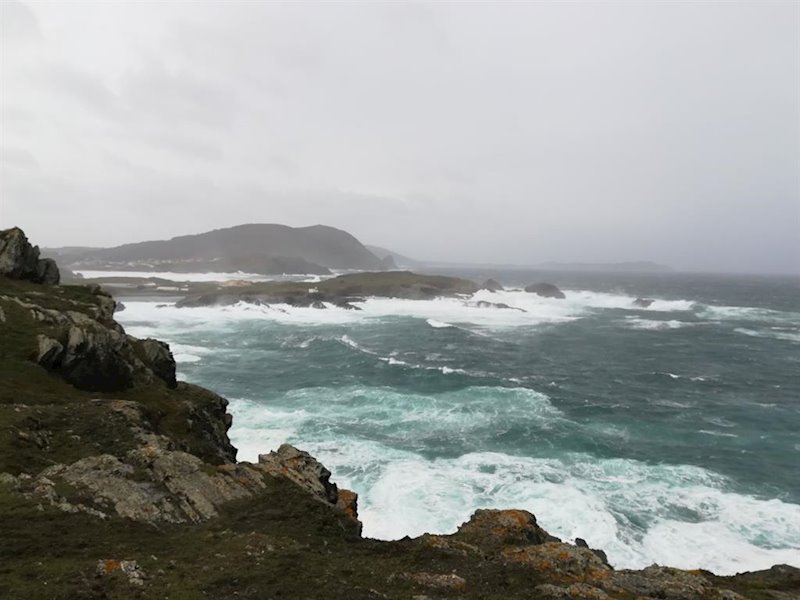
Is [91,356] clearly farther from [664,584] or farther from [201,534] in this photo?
[664,584]

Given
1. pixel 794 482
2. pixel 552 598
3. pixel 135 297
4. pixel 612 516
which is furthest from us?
pixel 135 297

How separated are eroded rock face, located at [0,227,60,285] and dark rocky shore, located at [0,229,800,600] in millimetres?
11767

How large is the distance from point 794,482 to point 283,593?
3446 cm

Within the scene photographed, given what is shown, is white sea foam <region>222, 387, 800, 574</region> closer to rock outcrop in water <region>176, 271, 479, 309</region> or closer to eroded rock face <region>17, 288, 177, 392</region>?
eroded rock face <region>17, 288, 177, 392</region>

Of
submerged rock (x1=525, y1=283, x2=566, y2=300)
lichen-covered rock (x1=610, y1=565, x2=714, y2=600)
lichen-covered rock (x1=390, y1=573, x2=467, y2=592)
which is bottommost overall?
lichen-covered rock (x1=610, y1=565, x2=714, y2=600)

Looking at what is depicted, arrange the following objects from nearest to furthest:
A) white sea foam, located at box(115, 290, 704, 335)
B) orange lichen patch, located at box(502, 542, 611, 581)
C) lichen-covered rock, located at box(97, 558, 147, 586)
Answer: lichen-covered rock, located at box(97, 558, 147, 586) < orange lichen patch, located at box(502, 542, 611, 581) < white sea foam, located at box(115, 290, 704, 335)

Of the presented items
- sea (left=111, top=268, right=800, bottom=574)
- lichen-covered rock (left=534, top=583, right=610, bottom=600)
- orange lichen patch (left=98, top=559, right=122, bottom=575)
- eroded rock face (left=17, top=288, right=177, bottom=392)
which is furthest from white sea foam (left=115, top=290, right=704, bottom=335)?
orange lichen patch (left=98, top=559, right=122, bottom=575)

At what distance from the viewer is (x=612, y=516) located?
2588 cm

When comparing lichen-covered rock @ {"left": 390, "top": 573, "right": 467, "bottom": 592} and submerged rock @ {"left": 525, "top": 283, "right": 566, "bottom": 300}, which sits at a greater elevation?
submerged rock @ {"left": 525, "top": 283, "right": 566, "bottom": 300}

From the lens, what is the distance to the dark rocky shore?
1097 centimetres

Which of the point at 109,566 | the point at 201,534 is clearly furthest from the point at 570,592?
the point at 109,566

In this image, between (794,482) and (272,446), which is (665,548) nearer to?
(794,482)

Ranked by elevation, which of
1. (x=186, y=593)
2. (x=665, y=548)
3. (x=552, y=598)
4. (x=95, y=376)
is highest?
(x=95, y=376)

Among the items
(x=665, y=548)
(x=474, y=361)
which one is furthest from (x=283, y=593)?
(x=474, y=361)
